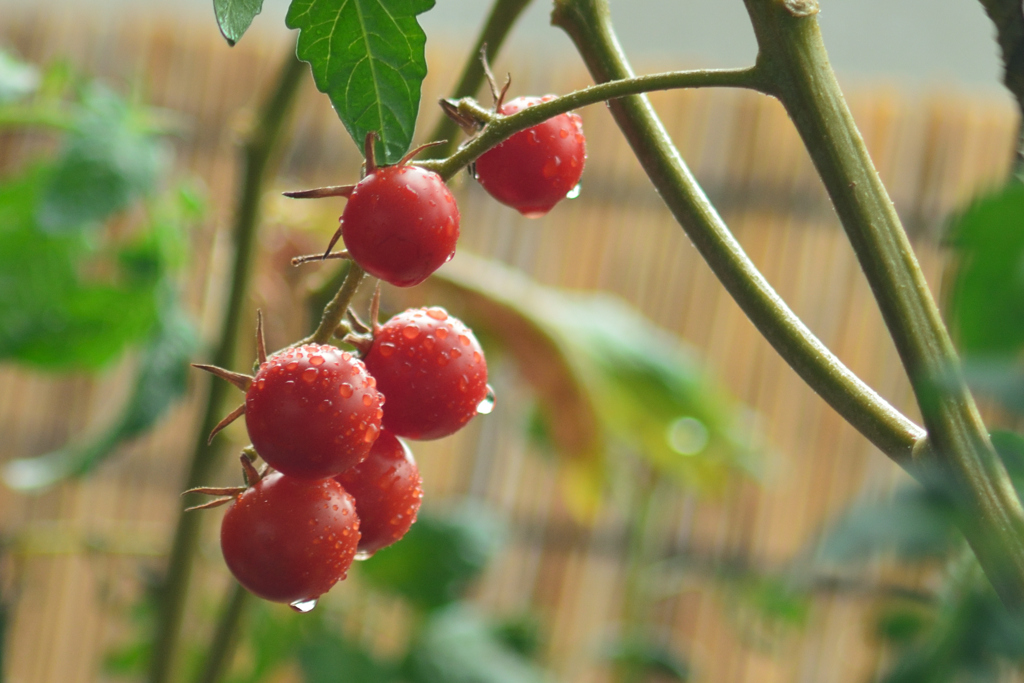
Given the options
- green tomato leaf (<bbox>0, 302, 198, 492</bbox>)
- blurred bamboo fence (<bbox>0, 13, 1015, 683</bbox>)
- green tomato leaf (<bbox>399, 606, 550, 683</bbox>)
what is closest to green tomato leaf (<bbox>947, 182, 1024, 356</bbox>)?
green tomato leaf (<bbox>0, 302, 198, 492</bbox>)

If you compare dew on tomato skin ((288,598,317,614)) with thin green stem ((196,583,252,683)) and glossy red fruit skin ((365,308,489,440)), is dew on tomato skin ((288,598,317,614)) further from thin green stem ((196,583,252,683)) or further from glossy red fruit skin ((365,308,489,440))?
thin green stem ((196,583,252,683))

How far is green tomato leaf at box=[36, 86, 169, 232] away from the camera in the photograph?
2.02 feet

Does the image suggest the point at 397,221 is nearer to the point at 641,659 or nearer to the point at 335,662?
the point at 335,662

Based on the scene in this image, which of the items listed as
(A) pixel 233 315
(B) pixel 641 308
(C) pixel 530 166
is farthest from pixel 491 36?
(B) pixel 641 308

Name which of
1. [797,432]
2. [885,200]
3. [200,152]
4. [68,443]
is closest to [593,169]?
[797,432]

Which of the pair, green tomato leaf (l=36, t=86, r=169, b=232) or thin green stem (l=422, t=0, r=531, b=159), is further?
green tomato leaf (l=36, t=86, r=169, b=232)

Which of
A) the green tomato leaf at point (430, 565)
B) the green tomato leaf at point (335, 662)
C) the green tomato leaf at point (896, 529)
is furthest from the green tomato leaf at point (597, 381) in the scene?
the green tomato leaf at point (896, 529)

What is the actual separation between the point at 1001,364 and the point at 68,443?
166 centimetres

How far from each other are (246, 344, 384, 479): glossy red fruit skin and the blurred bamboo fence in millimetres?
1174

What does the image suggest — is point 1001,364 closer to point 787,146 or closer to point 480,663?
point 480,663

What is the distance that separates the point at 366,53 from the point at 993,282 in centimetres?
14

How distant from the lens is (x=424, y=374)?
10.0 inches

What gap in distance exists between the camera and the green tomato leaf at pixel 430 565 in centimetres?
89

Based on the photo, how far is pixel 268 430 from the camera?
22 cm
